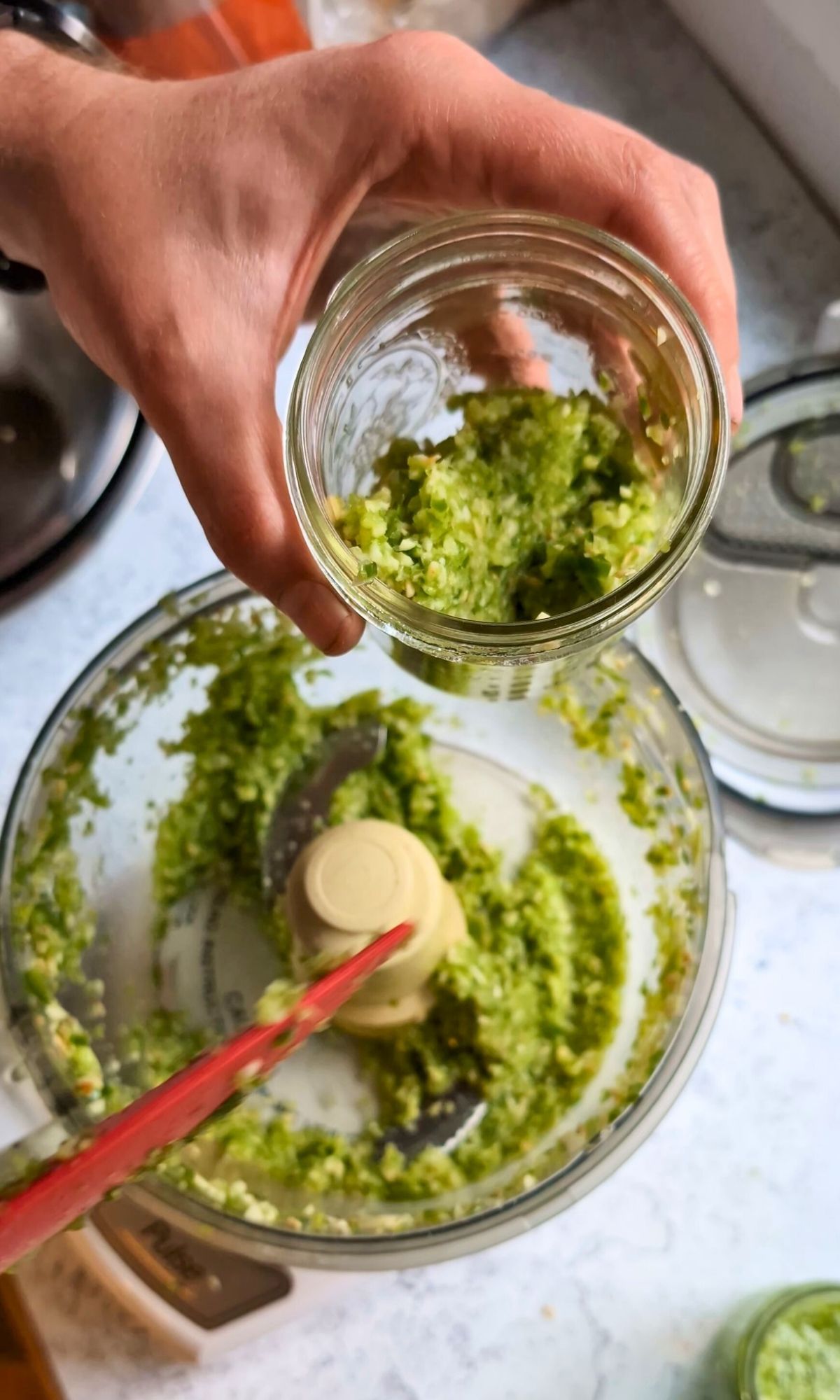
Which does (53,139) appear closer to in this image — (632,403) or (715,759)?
(632,403)

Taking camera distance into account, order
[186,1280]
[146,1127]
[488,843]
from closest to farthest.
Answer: [146,1127] < [186,1280] < [488,843]

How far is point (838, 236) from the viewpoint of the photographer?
1.01 m

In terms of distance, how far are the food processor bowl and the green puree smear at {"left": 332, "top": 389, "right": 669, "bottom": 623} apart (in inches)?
8.8

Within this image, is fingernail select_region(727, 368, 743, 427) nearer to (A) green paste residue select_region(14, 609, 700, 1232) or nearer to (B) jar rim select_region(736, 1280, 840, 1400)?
(A) green paste residue select_region(14, 609, 700, 1232)

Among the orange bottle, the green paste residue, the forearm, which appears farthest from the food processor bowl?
the orange bottle

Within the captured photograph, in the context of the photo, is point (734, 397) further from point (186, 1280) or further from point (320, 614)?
point (186, 1280)

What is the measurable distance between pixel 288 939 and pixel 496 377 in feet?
1.44

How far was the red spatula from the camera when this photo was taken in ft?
1.71

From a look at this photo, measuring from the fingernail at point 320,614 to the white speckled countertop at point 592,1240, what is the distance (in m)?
0.37

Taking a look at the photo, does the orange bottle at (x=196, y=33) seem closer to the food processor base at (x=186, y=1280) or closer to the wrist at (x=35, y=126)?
the wrist at (x=35, y=126)

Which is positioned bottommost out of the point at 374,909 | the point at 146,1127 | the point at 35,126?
the point at 374,909

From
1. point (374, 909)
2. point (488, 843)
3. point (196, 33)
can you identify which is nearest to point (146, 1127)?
point (374, 909)

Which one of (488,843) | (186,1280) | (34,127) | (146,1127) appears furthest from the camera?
(488,843)

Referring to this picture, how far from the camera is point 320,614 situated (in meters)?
0.59
